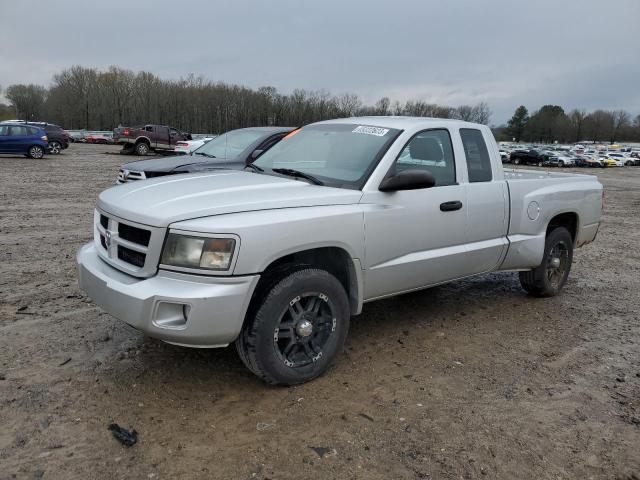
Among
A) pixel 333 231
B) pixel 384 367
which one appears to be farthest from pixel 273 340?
pixel 384 367

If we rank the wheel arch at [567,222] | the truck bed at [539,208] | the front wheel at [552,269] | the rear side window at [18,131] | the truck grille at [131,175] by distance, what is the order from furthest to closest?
the rear side window at [18,131] < the truck grille at [131,175] < the wheel arch at [567,222] < the front wheel at [552,269] < the truck bed at [539,208]

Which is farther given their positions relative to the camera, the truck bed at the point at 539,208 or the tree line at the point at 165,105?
the tree line at the point at 165,105

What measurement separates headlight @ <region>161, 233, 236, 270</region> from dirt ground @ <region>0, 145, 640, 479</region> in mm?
940

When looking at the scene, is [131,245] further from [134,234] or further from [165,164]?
[165,164]

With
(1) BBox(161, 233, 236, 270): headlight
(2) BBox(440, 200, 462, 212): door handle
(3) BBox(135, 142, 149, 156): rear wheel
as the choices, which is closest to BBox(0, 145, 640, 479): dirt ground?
(1) BBox(161, 233, 236, 270): headlight

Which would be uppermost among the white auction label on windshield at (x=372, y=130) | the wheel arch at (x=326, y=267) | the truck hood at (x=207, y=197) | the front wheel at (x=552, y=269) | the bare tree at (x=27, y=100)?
the bare tree at (x=27, y=100)

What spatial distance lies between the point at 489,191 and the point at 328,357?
2215mm

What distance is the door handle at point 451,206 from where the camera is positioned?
4.44 meters

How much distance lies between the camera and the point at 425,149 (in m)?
4.62

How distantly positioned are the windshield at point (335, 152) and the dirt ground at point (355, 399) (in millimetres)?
1430

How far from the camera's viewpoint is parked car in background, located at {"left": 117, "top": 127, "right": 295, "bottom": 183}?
877 cm

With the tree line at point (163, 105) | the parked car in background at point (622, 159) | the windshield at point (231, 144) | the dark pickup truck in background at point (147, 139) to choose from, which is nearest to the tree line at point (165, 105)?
the tree line at point (163, 105)

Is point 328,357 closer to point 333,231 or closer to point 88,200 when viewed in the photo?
point 333,231

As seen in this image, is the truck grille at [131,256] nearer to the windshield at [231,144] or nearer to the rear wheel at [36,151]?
the windshield at [231,144]
